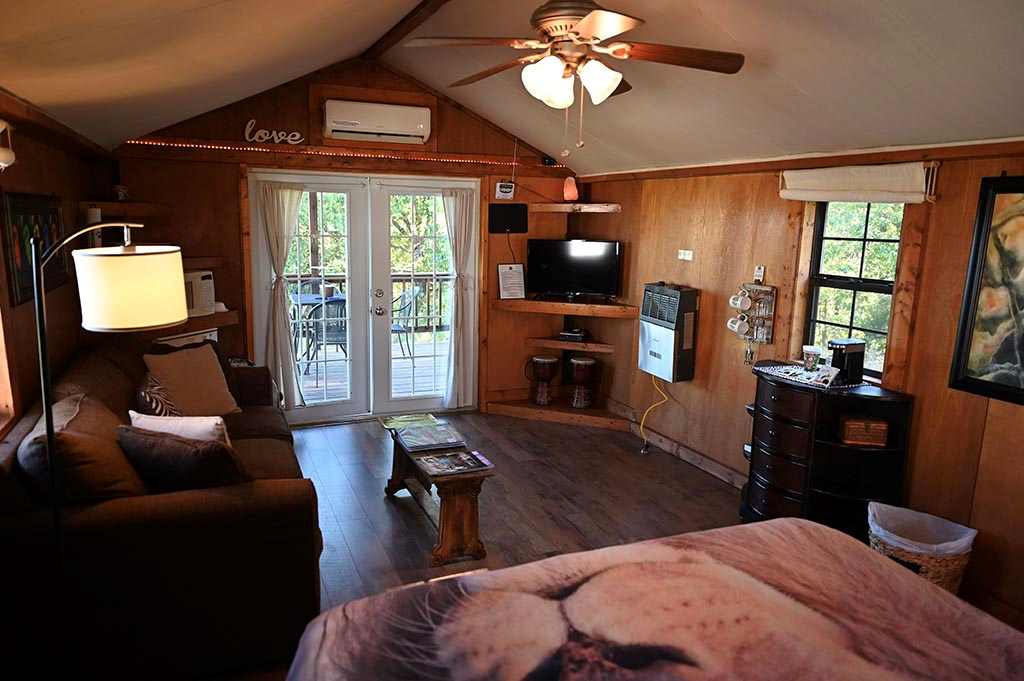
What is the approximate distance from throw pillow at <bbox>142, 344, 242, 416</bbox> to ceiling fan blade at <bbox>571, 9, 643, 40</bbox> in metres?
2.80

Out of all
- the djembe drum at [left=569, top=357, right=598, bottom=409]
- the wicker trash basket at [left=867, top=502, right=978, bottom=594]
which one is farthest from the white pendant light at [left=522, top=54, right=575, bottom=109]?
the djembe drum at [left=569, top=357, right=598, bottom=409]

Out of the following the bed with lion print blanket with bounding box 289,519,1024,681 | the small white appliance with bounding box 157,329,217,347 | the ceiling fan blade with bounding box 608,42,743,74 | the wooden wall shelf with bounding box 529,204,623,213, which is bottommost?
the bed with lion print blanket with bounding box 289,519,1024,681

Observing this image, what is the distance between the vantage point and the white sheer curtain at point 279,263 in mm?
5172

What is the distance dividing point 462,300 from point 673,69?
9.41 ft

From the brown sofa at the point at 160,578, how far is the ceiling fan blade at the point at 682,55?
6.63ft

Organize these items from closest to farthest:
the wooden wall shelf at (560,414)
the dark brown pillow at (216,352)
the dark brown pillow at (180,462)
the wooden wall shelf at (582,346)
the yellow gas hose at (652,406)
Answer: the dark brown pillow at (180,462) < the dark brown pillow at (216,352) < the yellow gas hose at (652,406) < the wooden wall shelf at (560,414) < the wooden wall shelf at (582,346)

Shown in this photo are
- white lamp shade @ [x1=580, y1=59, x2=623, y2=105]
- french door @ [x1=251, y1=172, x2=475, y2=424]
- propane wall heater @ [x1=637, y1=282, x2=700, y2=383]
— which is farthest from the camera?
french door @ [x1=251, y1=172, x2=475, y2=424]

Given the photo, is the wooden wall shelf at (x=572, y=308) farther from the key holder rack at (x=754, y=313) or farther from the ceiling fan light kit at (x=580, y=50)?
the ceiling fan light kit at (x=580, y=50)

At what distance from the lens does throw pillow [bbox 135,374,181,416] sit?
134 inches

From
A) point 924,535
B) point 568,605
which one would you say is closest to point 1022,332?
point 924,535

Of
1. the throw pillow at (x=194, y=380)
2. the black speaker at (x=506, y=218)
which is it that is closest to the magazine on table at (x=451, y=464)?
the throw pillow at (x=194, y=380)

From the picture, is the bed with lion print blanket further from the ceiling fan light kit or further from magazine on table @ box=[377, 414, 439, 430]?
magazine on table @ box=[377, 414, 439, 430]

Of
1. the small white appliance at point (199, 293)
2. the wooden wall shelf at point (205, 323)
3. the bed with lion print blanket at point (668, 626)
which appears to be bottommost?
the bed with lion print blanket at point (668, 626)

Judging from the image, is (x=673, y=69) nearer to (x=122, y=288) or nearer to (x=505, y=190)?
(x=505, y=190)
